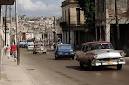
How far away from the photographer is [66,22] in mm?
97500

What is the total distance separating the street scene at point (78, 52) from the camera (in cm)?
2447

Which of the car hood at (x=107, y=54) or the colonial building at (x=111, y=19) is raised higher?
the colonial building at (x=111, y=19)

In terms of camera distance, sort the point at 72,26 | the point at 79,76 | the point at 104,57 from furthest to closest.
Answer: the point at 72,26, the point at 104,57, the point at 79,76

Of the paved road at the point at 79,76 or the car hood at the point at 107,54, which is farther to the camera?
the car hood at the point at 107,54

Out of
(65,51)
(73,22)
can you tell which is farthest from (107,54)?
(73,22)

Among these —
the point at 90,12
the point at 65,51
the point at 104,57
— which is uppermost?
the point at 90,12

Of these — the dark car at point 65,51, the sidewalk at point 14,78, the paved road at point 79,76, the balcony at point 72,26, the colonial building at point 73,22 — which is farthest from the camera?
the colonial building at point 73,22

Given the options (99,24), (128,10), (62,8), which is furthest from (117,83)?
(62,8)

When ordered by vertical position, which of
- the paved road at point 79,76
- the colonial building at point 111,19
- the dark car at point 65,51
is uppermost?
the colonial building at point 111,19

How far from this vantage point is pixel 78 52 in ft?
109

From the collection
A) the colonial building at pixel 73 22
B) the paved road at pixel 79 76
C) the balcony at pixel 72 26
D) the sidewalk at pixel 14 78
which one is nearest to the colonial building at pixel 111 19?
the balcony at pixel 72 26

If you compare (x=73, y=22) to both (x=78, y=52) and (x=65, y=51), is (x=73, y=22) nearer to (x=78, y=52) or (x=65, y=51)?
(x=65, y=51)

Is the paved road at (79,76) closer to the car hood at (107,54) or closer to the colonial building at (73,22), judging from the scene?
the car hood at (107,54)

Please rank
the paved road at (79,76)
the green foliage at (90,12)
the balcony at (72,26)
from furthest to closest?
the balcony at (72,26), the green foliage at (90,12), the paved road at (79,76)
